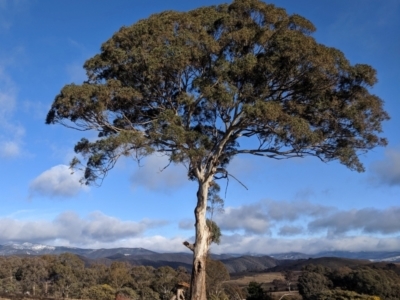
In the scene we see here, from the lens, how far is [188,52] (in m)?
14.2

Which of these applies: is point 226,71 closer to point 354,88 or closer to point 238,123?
point 238,123

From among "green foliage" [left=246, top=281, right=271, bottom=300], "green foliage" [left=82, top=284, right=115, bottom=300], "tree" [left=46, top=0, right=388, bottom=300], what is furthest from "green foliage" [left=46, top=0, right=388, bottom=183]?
"green foliage" [left=82, top=284, right=115, bottom=300]

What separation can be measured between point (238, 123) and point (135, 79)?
3.84m

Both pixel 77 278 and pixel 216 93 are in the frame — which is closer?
pixel 216 93

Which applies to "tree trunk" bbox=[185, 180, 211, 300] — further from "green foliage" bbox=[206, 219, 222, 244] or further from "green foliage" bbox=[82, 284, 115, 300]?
"green foliage" bbox=[82, 284, 115, 300]

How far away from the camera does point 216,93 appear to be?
14.0 metres

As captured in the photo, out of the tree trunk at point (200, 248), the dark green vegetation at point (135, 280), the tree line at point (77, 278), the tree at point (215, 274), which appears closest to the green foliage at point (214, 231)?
the tree trunk at point (200, 248)

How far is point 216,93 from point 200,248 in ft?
16.1

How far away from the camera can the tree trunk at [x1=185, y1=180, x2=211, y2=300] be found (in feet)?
44.4

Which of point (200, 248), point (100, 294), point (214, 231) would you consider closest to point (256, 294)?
point (214, 231)

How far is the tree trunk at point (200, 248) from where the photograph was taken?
13547 mm

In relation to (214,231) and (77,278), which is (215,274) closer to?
(77,278)

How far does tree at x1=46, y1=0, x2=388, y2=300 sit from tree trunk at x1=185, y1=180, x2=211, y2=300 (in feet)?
0.10

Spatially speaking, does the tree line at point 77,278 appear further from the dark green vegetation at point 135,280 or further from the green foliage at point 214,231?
the green foliage at point 214,231
